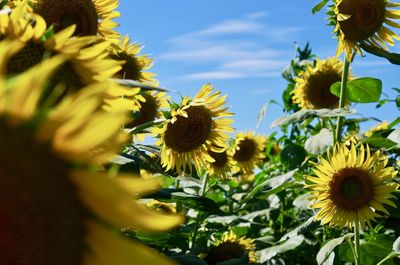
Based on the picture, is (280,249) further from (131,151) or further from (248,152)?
(248,152)

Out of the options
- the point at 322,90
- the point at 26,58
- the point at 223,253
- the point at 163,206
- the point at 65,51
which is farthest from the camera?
the point at 322,90

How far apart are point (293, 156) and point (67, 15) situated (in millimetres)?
2538

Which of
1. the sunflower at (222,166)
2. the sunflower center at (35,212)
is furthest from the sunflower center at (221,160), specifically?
the sunflower center at (35,212)

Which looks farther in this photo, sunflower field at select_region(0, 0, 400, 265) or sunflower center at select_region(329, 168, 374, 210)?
sunflower center at select_region(329, 168, 374, 210)

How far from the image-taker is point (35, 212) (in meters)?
0.89

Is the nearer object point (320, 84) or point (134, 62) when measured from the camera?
point (134, 62)

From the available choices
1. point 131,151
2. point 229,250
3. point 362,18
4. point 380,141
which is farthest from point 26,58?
point 362,18

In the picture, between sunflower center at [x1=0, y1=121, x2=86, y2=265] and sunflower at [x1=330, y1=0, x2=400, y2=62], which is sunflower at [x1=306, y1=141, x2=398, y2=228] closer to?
sunflower at [x1=330, y1=0, x2=400, y2=62]

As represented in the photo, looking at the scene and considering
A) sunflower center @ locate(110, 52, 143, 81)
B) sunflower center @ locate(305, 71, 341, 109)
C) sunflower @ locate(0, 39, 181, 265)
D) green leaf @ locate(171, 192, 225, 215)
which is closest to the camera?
sunflower @ locate(0, 39, 181, 265)

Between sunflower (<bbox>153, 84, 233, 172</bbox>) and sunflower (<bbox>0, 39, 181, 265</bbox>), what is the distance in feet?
6.81

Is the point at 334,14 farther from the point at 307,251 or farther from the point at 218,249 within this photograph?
the point at 307,251

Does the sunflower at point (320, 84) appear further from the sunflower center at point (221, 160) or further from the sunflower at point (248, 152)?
the sunflower at point (248, 152)

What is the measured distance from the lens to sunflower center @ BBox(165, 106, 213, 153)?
10.0 feet

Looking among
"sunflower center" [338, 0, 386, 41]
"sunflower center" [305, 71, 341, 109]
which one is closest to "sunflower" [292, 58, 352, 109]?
"sunflower center" [305, 71, 341, 109]
